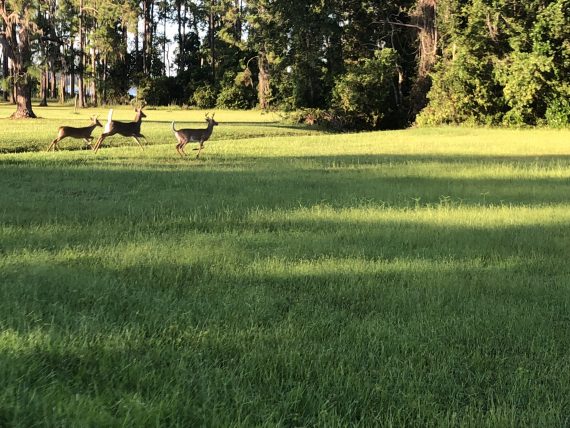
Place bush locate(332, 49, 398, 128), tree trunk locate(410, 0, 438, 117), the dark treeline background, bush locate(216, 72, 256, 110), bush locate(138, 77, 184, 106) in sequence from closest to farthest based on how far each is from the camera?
the dark treeline background, bush locate(332, 49, 398, 128), tree trunk locate(410, 0, 438, 117), bush locate(216, 72, 256, 110), bush locate(138, 77, 184, 106)

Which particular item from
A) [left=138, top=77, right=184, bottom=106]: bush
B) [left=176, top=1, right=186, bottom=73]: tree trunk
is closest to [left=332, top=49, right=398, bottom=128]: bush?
[left=138, top=77, right=184, bottom=106]: bush

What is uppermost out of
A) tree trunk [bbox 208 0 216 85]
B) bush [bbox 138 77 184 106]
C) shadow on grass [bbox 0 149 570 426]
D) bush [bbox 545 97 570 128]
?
tree trunk [bbox 208 0 216 85]

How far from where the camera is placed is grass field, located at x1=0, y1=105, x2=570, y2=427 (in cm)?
330

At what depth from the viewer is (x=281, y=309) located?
16.1 ft

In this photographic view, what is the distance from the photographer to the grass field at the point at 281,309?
3.30 meters

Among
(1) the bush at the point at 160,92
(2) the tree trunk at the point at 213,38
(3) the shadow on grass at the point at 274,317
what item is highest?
(2) the tree trunk at the point at 213,38

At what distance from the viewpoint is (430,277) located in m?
5.90

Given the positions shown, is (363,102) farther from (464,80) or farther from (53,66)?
(53,66)

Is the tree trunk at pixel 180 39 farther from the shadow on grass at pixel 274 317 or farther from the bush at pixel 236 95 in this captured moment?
the shadow on grass at pixel 274 317

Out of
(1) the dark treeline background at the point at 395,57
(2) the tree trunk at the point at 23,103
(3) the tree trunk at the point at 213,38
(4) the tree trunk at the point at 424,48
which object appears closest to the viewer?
(1) the dark treeline background at the point at 395,57

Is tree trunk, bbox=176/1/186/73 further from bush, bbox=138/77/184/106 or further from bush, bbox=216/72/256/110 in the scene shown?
bush, bbox=216/72/256/110

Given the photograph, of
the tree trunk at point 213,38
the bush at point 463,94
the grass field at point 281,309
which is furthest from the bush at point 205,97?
the grass field at point 281,309

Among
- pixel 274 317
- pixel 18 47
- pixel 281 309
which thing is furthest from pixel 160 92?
pixel 274 317

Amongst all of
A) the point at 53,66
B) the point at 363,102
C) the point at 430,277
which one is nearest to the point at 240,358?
the point at 430,277
